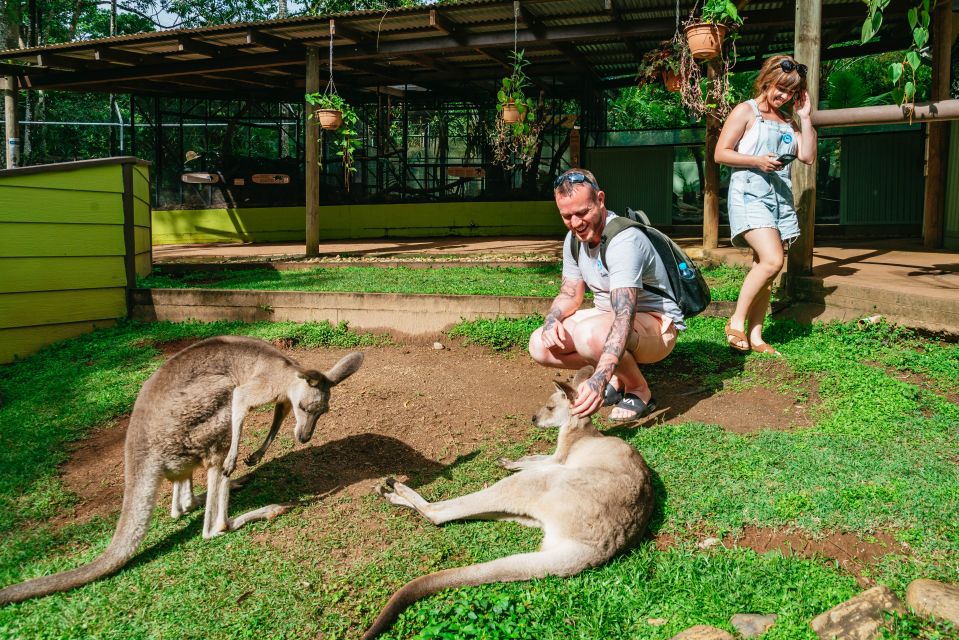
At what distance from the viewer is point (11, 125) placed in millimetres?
12719

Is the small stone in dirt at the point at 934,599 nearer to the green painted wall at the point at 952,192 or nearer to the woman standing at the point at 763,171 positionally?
the woman standing at the point at 763,171

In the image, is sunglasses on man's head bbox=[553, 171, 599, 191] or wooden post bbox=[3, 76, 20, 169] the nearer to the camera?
sunglasses on man's head bbox=[553, 171, 599, 191]

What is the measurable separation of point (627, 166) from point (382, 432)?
1214cm

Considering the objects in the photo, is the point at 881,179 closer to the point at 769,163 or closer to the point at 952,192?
the point at 952,192

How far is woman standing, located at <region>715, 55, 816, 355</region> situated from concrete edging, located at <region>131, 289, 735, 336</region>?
3.55ft

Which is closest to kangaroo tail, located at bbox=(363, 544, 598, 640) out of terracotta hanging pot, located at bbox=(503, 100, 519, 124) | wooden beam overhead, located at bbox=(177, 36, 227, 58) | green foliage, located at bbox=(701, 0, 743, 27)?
green foliage, located at bbox=(701, 0, 743, 27)

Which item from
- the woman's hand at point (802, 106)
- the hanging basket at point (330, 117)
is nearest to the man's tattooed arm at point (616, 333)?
the woman's hand at point (802, 106)

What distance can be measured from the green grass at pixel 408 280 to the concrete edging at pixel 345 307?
15.1 inches

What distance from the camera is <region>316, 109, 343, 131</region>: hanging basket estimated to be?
33.9ft

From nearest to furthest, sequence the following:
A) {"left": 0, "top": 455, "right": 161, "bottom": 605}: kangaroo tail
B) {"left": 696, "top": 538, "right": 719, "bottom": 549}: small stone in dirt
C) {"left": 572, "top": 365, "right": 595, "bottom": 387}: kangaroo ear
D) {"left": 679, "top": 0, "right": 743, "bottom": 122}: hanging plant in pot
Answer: {"left": 0, "top": 455, "right": 161, "bottom": 605}: kangaroo tail
{"left": 696, "top": 538, "right": 719, "bottom": 549}: small stone in dirt
{"left": 572, "top": 365, "right": 595, "bottom": 387}: kangaroo ear
{"left": 679, "top": 0, "right": 743, "bottom": 122}: hanging plant in pot

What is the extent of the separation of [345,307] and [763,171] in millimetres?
3854

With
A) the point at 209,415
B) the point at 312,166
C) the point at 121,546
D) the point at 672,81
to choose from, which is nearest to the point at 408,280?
the point at 312,166

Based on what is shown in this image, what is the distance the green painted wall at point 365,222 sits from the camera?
1551 cm

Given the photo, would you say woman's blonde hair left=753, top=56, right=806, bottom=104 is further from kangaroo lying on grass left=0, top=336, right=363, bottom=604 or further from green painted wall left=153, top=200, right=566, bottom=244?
green painted wall left=153, top=200, right=566, bottom=244
